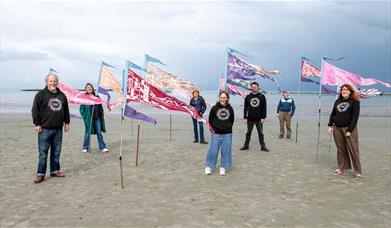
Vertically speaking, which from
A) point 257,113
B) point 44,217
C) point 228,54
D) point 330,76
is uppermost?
point 228,54

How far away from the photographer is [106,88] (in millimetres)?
10602

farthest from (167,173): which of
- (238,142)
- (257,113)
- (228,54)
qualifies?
(238,142)

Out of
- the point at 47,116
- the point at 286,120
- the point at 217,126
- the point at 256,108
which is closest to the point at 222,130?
the point at 217,126

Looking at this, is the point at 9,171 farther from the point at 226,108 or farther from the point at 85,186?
the point at 226,108

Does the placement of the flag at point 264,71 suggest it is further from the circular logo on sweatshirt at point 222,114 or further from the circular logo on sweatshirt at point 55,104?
the circular logo on sweatshirt at point 55,104

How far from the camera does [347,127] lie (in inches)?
296

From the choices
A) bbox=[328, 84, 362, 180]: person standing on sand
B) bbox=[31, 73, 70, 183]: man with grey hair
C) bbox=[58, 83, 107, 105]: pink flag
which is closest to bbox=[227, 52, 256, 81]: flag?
bbox=[328, 84, 362, 180]: person standing on sand

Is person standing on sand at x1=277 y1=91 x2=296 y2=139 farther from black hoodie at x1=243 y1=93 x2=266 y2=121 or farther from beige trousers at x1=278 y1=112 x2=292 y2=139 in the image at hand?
black hoodie at x1=243 y1=93 x2=266 y2=121

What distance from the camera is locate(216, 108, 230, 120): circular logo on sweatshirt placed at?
25.6ft

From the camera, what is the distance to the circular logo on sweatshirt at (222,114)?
7.81 meters

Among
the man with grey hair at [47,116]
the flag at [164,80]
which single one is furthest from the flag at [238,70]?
the man with grey hair at [47,116]

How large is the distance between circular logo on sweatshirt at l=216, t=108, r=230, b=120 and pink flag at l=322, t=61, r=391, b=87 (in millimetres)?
3302

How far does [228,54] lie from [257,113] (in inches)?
80.3

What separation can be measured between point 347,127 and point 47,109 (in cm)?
637
